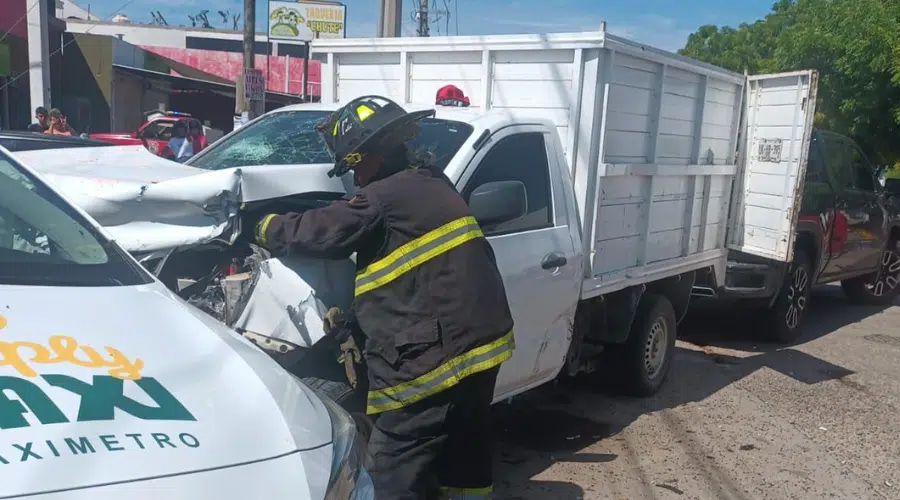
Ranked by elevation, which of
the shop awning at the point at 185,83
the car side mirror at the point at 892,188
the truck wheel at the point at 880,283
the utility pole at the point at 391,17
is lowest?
the truck wheel at the point at 880,283

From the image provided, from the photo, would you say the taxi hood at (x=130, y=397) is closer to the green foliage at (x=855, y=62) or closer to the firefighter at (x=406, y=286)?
the firefighter at (x=406, y=286)

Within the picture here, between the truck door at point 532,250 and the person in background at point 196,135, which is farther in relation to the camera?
the person in background at point 196,135

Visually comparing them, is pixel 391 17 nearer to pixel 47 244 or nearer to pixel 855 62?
pixel 855 62

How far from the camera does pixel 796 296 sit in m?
7.98

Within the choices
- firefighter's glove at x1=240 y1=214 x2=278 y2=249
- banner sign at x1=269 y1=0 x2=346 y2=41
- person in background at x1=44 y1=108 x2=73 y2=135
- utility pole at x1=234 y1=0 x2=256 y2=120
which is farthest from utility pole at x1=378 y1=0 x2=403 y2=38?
banner sign at x1=269 y1=0 x2=346 y2=41

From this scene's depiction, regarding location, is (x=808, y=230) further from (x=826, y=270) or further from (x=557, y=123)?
(x=557, y=123)

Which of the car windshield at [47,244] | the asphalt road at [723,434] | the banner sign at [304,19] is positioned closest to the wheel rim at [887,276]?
the asphalt road at [723,434]

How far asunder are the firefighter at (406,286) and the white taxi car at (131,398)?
481 millimetres

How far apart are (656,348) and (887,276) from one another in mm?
5699

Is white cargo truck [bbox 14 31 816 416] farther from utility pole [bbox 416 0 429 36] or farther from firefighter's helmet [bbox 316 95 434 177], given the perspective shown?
utility pole [bbox 416 0 429 36]

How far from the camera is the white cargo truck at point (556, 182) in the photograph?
314 cm

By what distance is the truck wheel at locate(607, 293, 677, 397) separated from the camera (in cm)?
562

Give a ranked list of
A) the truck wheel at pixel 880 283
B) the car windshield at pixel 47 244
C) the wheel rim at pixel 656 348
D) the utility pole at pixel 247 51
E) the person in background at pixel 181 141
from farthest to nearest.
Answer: the utility pole at pixel 247 51 < the person in background at pixel 181 141 < the truck wheel at pixel 880 283 < the wheel rim at pixel 656 348 < the car windshield at pixel 47 244

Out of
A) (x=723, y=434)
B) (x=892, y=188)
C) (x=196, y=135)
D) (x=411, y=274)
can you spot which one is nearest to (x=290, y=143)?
(x=411, y=274)
